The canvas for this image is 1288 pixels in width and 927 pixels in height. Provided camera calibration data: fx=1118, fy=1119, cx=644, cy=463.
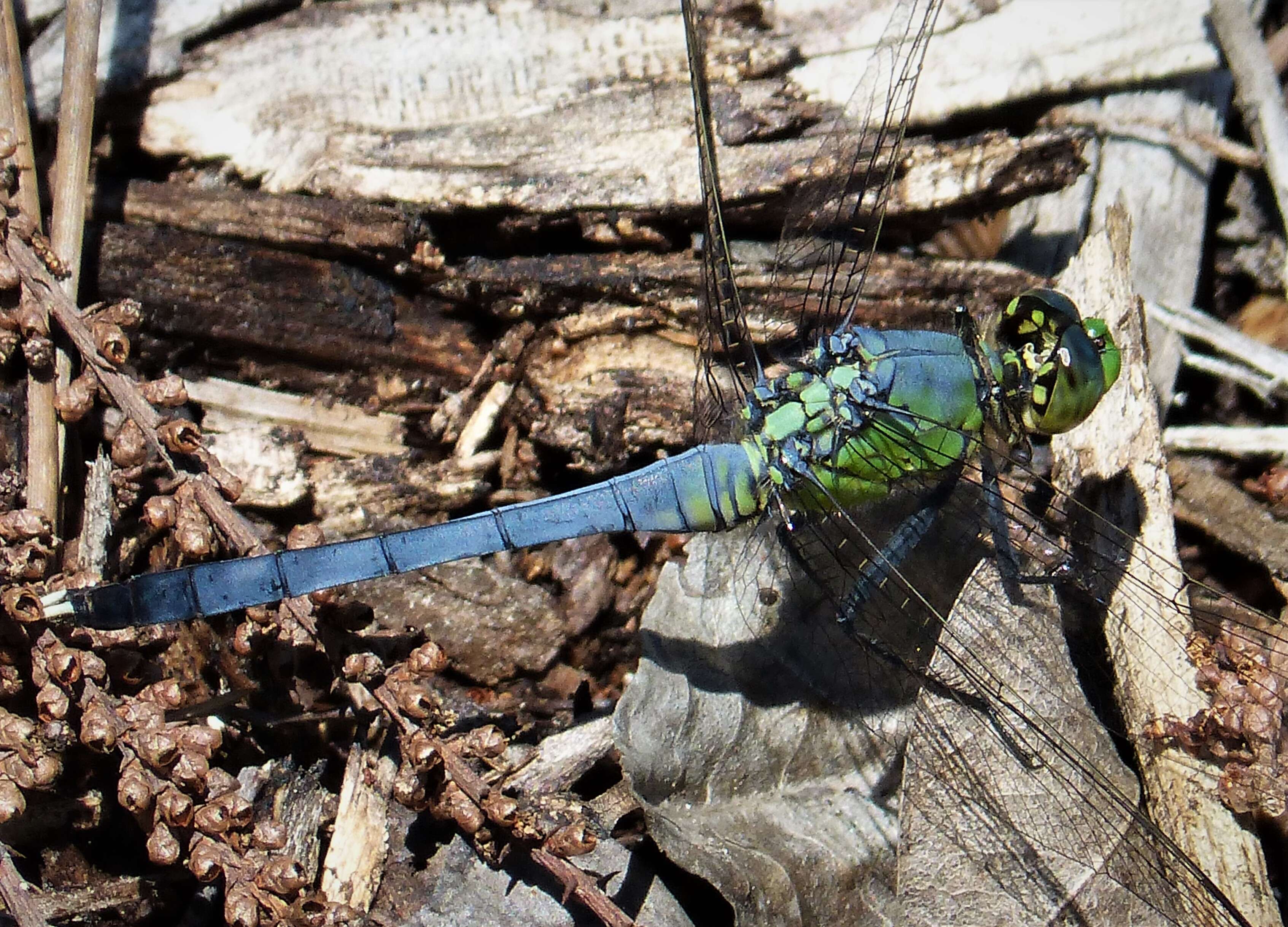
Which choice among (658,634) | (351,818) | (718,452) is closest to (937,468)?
(718,452)

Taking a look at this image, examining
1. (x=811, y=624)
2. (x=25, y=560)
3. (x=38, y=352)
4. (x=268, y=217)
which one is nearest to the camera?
(x=25, y=560)

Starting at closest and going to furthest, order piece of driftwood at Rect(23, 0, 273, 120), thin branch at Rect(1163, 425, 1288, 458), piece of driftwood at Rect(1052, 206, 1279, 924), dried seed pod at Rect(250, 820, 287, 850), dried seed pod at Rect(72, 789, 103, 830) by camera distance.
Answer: dried seed pod at Rect(250, 820, 287, 850) < dried seed pod at Rect(72, 789, 103, 830) < piece of driftwood at Rect(1052, 206, 1279, 924) < piece of driftwood at Rect(23, 0, 273, 120) < thin branch at Rect(1163, 425, 1288, 458)

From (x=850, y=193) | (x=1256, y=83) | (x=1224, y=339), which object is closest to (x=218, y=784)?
(x=850, y=193)

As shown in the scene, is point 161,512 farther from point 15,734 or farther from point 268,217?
point 268,217

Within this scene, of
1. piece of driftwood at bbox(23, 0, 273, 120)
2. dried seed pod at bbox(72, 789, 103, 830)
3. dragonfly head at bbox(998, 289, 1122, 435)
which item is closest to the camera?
dried seed pod at bbox(72, 789, 103, 830)

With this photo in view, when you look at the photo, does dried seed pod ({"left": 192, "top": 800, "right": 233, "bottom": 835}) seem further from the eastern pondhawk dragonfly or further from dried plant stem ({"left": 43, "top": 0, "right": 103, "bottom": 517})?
dried plant stem ({"left": 43, "top": 0, "right": 103, "bottom": 517})

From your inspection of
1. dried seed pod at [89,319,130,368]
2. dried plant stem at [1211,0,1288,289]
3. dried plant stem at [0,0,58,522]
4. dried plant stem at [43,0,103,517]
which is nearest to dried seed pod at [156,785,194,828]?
dried plant stem at [0,0,58,522]

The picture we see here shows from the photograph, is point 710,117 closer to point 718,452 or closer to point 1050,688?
point 718,452
